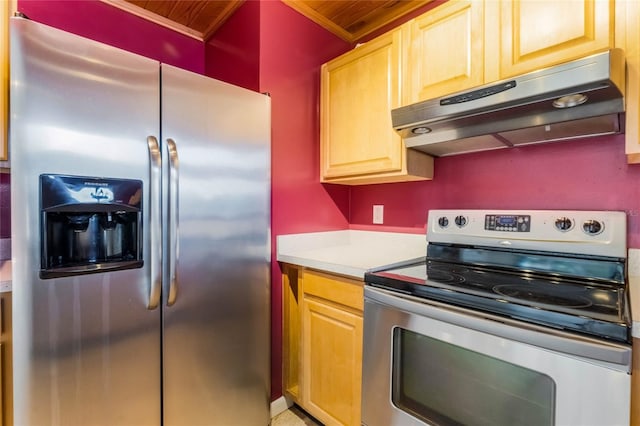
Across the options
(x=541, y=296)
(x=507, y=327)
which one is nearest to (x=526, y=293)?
(x=541, y=296)

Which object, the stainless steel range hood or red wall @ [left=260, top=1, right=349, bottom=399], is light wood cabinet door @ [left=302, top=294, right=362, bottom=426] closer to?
red wall @ [left=260, top=1, right=349, bottom=399]

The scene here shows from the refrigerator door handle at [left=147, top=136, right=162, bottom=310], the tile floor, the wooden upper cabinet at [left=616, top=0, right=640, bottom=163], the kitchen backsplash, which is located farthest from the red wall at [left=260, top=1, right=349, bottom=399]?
the wooden upper cabinet at [left=616, top=0, right=640, bottom=163]

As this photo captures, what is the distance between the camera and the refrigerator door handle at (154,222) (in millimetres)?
1156

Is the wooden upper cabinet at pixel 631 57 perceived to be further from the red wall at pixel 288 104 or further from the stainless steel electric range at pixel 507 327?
the red wall at pixel 288 104

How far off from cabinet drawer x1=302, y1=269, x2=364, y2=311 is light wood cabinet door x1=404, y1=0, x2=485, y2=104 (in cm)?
93

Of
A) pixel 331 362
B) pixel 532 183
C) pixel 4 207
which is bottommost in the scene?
pixel 331 362

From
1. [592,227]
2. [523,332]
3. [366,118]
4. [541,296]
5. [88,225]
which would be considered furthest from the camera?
[366,118]

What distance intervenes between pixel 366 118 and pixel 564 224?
1.04 m

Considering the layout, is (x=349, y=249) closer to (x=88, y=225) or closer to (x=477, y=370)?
(x=477, y=370)

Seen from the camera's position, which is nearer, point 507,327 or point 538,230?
point 507,327

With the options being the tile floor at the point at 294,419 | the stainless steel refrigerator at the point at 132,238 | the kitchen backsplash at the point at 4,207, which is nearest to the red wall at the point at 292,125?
the tile floor at the point at 294,419

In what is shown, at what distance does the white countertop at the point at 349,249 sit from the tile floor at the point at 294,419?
35.1 inches

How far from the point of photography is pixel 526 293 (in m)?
0.98

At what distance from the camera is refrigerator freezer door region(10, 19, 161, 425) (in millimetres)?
939
